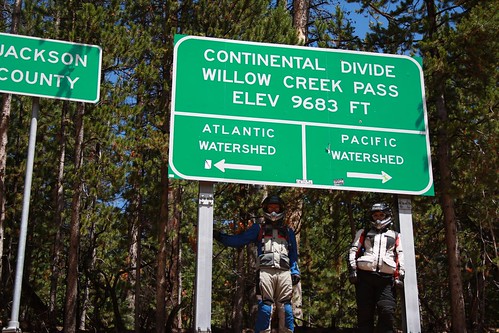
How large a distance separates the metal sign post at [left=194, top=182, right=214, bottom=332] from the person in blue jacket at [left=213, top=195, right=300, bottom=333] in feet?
2.35

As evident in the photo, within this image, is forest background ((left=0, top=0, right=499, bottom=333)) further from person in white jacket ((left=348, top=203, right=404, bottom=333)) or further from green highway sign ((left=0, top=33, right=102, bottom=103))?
green highway sign ((left=0, top=33, right=102, bottom=103))

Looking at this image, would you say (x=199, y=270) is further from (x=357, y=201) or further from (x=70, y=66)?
(x=357, y=201)

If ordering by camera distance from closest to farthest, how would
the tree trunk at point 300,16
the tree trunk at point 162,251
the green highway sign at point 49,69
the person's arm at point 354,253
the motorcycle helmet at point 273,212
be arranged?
the green highway sign at point 49,69
the person's arm at point 354,253
the motorcycle helmet at point 273,212
the tree trunk at point 162,251
the tree trunk at point 300,16

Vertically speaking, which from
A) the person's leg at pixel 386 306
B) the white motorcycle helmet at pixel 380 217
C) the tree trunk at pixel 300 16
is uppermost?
the tree trunk at pixel 300 16

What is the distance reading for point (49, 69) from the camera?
5625mm

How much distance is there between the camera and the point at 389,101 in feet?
23.0

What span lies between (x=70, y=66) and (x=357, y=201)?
309 inches

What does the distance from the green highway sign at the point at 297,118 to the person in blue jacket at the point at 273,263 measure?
3.15 feet

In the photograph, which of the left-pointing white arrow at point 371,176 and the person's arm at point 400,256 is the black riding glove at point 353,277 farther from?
the left-pointing white arrow at point 371,176

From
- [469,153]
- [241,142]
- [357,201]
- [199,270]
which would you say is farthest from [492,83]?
[199,270]

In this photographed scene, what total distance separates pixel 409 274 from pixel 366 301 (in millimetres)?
645

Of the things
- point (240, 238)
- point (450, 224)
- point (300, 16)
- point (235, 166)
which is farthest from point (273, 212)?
point (300, 16)

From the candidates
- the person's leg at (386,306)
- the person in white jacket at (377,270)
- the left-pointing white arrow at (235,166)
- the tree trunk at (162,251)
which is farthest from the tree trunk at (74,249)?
the person's leg at (386,306)

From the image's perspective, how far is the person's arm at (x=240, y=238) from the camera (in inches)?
265
